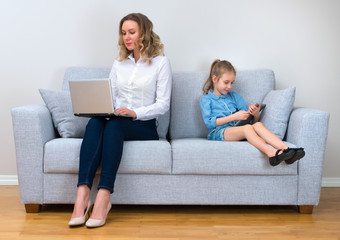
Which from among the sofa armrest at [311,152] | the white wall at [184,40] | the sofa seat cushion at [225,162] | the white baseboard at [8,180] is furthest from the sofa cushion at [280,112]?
the white baseboard at [8,180]

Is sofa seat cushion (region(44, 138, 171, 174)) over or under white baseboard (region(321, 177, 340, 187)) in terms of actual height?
over

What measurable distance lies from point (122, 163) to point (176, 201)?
0.38 metres

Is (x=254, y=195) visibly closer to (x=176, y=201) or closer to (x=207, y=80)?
(x=176, y=201)

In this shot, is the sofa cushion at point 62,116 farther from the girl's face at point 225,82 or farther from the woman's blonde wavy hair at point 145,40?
the girl's face at point 225,82

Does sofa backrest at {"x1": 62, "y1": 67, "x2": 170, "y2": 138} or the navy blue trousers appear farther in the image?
sofa backrest at {"x1": 62, "y1": 67, "x2": 170, "y2": 138}

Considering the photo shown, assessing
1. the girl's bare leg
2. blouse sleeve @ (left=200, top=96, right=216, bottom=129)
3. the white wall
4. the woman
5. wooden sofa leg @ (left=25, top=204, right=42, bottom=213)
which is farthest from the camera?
the white wall

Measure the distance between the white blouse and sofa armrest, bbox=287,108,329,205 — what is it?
862 millimetres

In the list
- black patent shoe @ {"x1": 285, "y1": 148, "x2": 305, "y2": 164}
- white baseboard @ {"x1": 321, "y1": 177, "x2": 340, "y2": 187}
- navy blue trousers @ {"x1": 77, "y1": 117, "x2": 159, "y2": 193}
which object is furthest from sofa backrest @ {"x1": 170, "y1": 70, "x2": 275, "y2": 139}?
white baseboard @ {"x1": 321, "y1": 177, "x2": 340, "y2": 187}

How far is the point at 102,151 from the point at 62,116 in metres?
0.56

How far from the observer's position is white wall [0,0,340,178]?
3111mm

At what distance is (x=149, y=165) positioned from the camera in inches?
89.0

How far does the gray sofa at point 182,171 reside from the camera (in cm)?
227

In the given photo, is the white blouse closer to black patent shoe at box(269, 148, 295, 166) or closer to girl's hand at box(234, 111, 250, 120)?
girl's hand at box(234, 111, 250, 120)

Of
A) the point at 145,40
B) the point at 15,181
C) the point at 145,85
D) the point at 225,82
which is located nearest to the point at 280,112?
the point at 225,82
